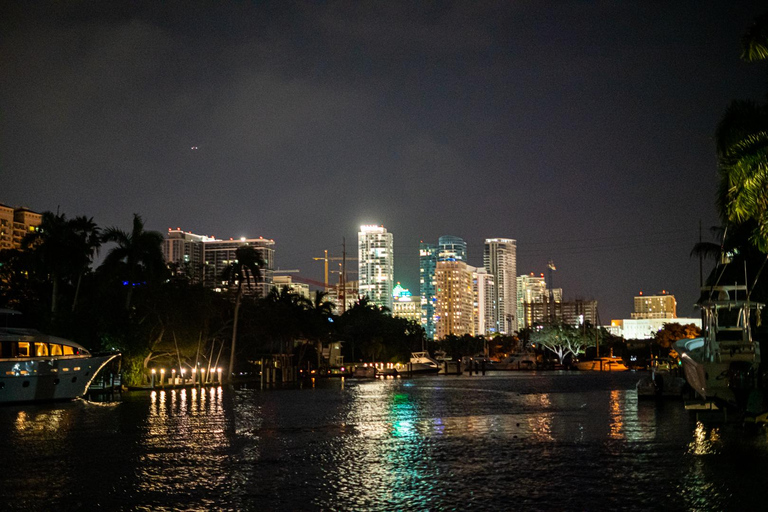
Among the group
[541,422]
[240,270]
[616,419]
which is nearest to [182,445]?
[541,422]

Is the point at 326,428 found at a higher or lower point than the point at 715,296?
lower

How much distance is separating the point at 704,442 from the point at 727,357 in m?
9.40

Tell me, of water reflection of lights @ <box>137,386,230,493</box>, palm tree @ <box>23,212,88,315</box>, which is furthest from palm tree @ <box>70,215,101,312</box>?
water reflection of lights @ <box>137,386,230,493</box>

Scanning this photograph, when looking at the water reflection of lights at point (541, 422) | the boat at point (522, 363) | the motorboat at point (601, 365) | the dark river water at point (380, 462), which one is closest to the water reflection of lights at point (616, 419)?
the dark river water at point (380, 462)

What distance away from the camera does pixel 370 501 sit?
14109 mm

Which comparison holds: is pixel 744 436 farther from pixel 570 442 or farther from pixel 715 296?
pixel 715 296

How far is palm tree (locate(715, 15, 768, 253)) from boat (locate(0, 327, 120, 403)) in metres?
35.3

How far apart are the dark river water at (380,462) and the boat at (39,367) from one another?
7.01 metres

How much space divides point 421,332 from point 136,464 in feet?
465

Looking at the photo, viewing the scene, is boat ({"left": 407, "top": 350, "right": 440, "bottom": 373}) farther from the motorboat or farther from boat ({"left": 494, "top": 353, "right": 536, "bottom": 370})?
boat ({"left": 494, "top": 353, "right": 536, "bottom": 370})

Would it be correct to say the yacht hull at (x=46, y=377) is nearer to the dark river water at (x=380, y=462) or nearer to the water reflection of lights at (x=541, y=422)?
the dark river water at (x=380, y=462)

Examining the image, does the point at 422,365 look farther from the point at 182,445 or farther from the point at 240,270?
the point at 182,445

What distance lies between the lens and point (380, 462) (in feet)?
62.5

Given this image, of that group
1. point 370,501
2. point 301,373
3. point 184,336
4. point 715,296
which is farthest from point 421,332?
point 370,501
